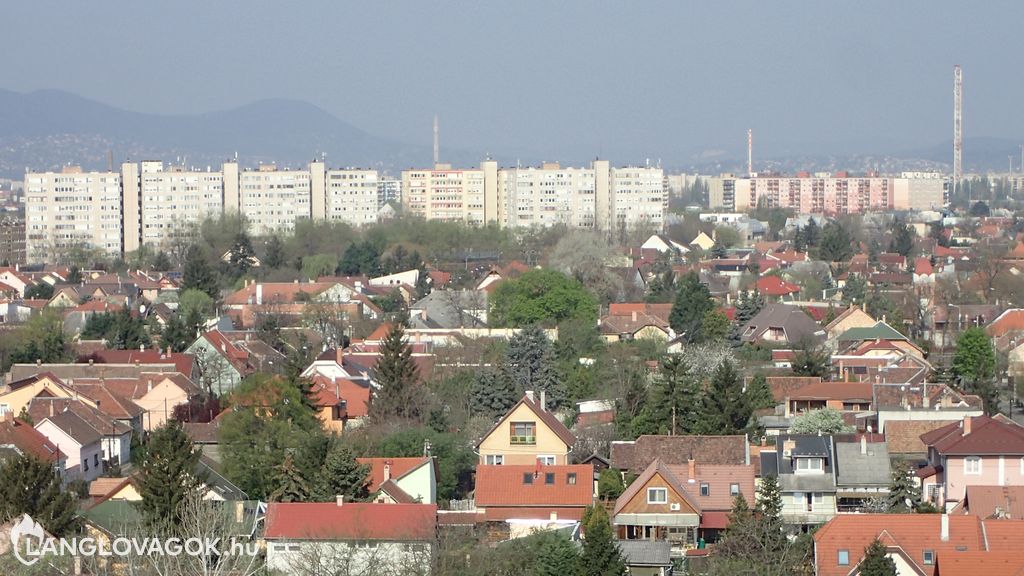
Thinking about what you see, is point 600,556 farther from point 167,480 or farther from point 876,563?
point 167,480

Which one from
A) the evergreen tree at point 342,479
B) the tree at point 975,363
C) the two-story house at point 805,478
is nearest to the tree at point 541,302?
the tree at point 975,363

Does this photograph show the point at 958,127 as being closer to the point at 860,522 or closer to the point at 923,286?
the point at 923,286

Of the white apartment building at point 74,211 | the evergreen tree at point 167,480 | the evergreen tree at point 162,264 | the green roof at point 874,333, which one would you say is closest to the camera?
the evergreen tree at point 167,480

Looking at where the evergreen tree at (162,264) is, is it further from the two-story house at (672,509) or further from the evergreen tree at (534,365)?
the two-story house at (672,509)

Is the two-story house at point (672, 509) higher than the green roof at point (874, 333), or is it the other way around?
the green roof at point (874, 333)

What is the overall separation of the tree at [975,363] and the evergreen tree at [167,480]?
12.3m

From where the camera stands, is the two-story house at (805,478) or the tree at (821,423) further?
the tree at (821,423)

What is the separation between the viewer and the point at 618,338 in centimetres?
3406

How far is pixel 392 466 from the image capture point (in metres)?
18.9

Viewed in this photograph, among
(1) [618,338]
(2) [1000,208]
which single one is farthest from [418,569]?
(2) [1000,208]

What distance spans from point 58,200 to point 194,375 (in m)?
40.3

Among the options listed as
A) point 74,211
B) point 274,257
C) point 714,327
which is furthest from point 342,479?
point 74,211

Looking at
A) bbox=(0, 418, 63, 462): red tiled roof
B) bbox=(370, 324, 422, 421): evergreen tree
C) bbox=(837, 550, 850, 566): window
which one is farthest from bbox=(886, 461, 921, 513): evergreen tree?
bbox=(0, 418, 63, 462): red tiled roof

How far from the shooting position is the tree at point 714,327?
3278 centimetres
